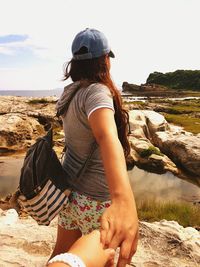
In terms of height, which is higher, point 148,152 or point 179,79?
point 179,79

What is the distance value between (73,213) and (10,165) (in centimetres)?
1420

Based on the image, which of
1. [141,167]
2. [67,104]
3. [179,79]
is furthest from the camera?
[179,79]

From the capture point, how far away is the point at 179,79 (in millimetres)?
143750

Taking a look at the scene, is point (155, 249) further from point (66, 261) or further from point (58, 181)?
point (66, 261)

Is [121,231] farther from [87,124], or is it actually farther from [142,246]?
[142,246]

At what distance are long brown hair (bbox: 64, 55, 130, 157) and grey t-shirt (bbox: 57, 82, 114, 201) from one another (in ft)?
0.30

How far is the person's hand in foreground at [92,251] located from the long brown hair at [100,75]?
1.09 metres

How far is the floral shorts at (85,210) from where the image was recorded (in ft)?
7.79

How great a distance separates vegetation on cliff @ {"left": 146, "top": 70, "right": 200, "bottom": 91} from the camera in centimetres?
13657

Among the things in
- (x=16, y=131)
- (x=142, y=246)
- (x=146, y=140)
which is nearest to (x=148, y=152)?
(x=146, y=140)

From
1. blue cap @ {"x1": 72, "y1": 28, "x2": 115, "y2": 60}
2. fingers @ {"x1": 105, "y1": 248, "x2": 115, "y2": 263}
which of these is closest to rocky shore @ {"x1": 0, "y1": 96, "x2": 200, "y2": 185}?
blue cap @ {"x1": 72, "y1": 28, "x2": 115, "y2": 60}

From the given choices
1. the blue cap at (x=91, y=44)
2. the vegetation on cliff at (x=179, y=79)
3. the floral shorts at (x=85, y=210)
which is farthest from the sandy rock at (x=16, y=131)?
the vegetation on cliff at (x=179, y=79)

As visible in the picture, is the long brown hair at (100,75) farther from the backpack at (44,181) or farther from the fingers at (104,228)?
the fingers at (104,228)

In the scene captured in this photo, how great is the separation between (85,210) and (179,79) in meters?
148
